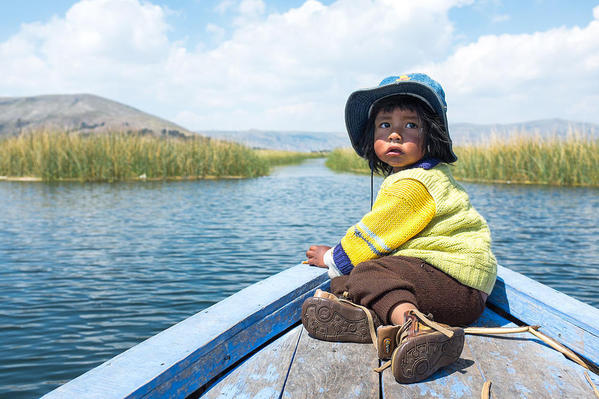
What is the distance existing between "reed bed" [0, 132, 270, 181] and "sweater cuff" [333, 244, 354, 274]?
1653 cm

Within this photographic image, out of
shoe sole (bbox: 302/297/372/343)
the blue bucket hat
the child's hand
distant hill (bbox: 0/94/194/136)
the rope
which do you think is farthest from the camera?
distant hill (bbox: 0/94/194/136)

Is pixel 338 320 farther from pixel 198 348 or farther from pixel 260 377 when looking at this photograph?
pixel 198 348

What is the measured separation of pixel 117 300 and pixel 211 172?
50.8 feet

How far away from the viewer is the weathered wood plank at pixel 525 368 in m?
1.57

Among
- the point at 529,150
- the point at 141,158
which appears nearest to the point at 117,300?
the point at 141,158

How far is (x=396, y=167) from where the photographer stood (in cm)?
226

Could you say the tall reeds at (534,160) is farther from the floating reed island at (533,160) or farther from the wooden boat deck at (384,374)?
the wooden boat deck at (384,374)

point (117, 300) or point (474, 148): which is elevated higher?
point (474, 148)

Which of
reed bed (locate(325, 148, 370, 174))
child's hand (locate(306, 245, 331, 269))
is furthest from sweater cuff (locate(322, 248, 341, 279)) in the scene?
reed bed (locate(325, 148, 370, 174))

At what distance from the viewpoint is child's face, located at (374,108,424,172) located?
2.14 metres

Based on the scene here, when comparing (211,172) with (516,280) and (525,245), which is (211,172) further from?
(516,280)

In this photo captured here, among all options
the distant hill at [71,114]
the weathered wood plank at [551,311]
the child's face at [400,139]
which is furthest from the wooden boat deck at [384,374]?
the distant hill at [71,114]

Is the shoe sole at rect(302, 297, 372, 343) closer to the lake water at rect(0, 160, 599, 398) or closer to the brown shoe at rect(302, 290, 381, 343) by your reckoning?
the brown shoe at rect(302, 290, 381, 343)

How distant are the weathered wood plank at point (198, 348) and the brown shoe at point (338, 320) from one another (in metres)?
0.17
